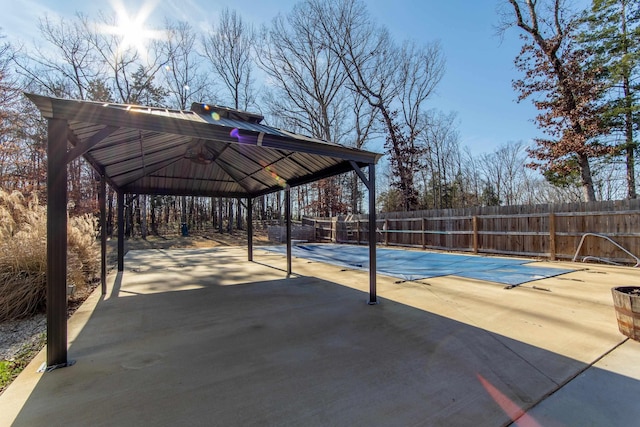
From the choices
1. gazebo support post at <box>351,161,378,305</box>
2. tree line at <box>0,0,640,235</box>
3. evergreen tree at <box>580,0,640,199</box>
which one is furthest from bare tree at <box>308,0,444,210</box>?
gazebo support post at <box>351,161,378,305</box>

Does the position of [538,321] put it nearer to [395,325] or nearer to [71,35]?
[395,325]

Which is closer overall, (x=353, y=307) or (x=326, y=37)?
(x=353, y=307)

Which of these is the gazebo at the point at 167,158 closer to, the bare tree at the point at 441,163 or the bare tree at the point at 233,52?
the bare tree at the point at 233,52

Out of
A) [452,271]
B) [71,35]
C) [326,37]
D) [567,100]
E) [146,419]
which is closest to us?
[146,419]

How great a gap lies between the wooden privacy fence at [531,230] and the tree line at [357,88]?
3244mm

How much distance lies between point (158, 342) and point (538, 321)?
4.33 meters

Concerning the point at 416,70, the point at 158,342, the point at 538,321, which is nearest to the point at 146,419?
the point at 158,342

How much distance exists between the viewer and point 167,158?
6184 millimetres

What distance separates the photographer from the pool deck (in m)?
1.84

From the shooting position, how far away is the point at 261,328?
338cm

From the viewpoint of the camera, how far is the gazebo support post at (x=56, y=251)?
8.14 ft

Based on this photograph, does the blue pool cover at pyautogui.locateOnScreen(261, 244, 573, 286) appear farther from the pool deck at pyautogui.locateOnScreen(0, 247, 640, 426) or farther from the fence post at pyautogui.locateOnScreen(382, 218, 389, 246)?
the fence post at pyautogui.locateOnScreen(382, 218, 389, 246)

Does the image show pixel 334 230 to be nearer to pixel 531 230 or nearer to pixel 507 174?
pixel 531 230

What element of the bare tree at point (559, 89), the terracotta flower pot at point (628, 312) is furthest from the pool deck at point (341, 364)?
the bare tree at point (559, 89)
